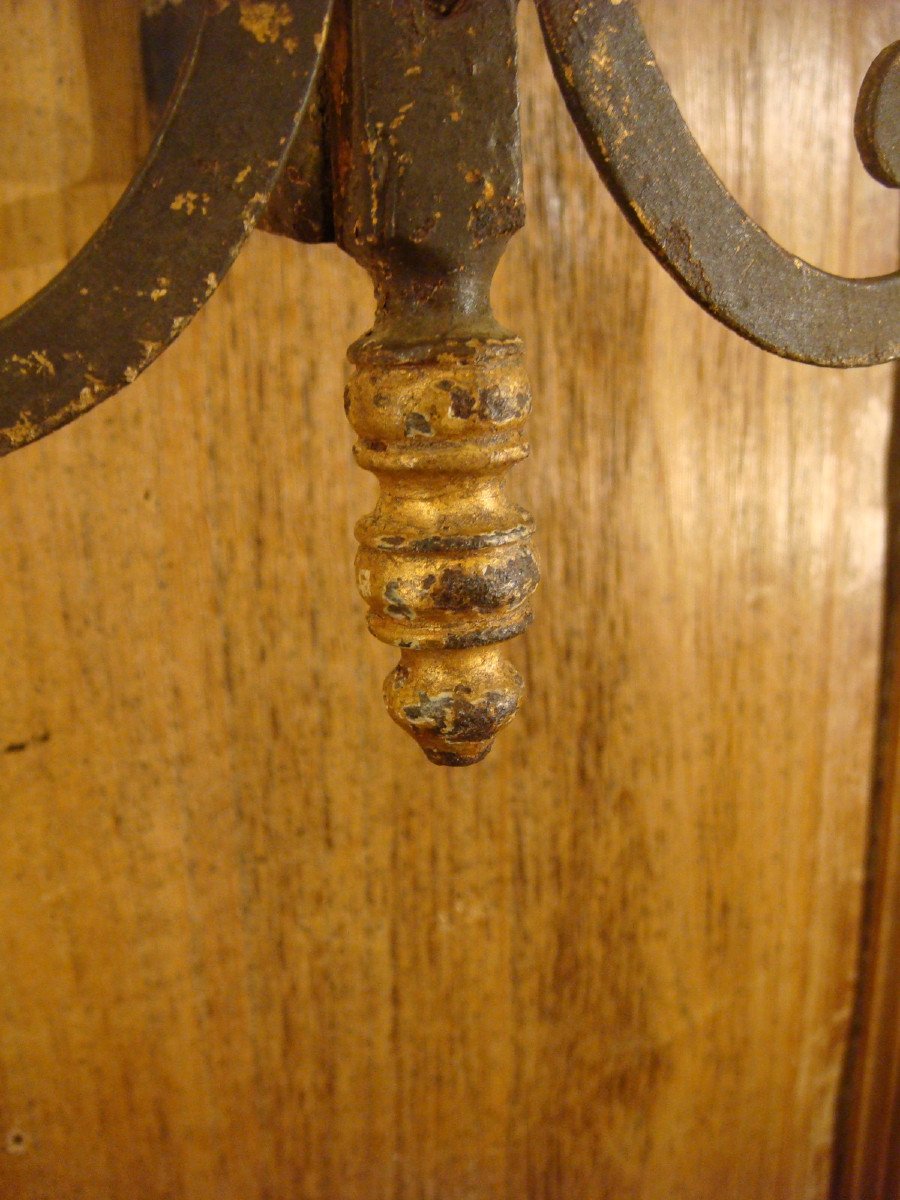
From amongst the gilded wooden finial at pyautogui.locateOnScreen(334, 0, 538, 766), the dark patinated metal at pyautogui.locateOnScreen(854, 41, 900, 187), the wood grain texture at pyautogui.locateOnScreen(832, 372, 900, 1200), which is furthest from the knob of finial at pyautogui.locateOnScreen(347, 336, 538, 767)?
the wood grain texture at pyautogui.locateOnScreen(832, 372, 900, 1200)

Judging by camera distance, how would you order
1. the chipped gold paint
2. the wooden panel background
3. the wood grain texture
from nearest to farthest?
1. the chipped gold paint
2. the wooden panel background
3. the wood grain texture

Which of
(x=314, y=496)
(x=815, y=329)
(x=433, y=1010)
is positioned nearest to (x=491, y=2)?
(x=815, y=329)

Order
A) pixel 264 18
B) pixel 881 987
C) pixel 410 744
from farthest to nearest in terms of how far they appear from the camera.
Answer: pixel 881 987 < pixel 410 744 < pixel 264 18

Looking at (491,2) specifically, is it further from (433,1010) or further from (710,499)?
(433,1010)

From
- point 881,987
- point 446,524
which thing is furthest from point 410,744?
point 881,987

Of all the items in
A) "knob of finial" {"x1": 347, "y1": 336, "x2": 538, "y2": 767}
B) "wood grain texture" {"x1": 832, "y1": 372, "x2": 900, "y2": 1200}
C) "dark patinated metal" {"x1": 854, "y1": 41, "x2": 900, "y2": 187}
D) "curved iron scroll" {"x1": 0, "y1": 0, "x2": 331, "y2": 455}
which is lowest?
"wood grain texture" {"x1": 832, "y1": 372, "x2": 900, "y2": 1200}

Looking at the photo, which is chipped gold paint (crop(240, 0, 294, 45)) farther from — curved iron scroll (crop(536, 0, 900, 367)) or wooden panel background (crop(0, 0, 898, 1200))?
wooden panel background (crop(0, 0, 898, 1200))

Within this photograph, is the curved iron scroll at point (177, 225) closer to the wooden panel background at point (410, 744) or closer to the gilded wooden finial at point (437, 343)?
the gilded wooden finial at point (437, 343)

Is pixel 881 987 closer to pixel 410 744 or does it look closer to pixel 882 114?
pixel 410 744
